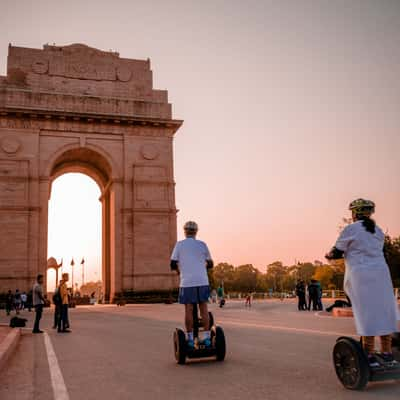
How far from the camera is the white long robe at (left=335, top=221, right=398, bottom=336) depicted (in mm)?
5160

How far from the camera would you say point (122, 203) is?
36281mm

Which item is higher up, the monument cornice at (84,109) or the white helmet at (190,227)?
the monument cornice at (84,109)

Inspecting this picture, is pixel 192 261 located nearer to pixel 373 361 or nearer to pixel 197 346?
pixel 197 346

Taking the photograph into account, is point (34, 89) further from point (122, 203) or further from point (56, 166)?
point (122, 203)

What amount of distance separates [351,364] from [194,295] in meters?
2.67

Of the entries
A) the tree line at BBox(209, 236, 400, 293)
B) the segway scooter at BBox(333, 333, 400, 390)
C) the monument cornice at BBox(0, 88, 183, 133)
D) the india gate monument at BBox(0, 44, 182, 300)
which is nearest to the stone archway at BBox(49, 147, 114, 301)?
the india gate monument at BBox(0, 44, 182, 300)

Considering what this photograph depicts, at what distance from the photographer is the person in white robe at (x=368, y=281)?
16.9 ft

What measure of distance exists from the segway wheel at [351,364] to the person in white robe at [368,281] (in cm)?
17

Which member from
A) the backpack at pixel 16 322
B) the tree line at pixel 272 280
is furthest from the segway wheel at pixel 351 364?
the tree line at pixel 272 280

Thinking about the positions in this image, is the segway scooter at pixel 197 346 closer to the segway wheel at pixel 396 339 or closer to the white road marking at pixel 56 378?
the white road marking at pixel 56 378

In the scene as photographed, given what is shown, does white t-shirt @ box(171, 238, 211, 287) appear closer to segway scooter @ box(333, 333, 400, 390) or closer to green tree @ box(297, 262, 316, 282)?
segway scooter @ box(333, 333, 400, 390)

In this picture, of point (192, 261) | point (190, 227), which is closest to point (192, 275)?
point (192, 261)

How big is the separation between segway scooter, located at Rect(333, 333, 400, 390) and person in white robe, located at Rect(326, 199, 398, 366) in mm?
86

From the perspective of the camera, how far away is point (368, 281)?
5.27m
